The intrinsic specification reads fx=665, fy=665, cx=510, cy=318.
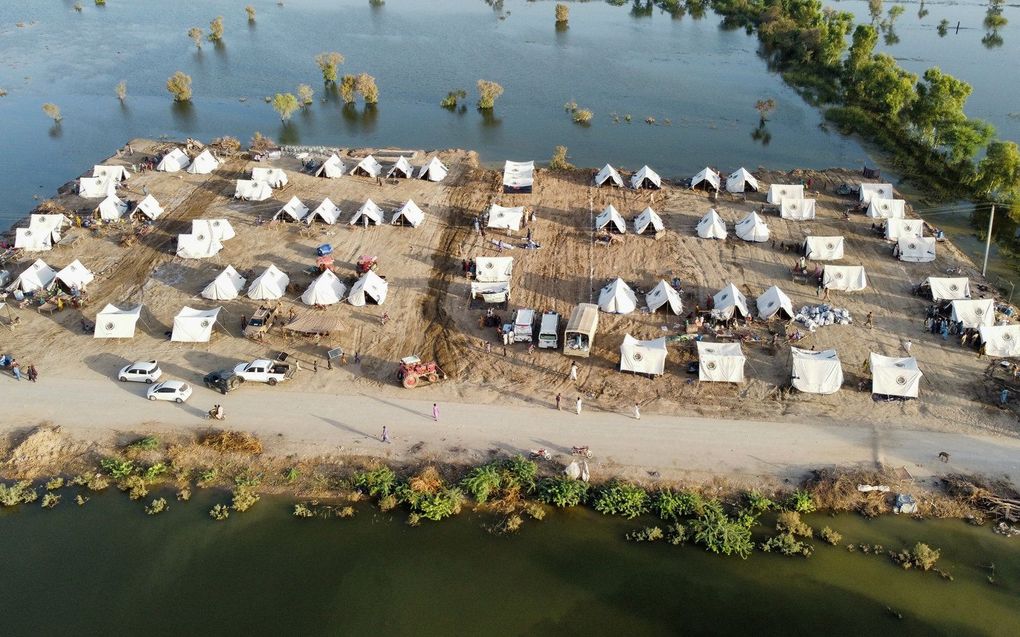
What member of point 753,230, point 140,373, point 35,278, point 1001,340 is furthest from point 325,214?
point 1001,340

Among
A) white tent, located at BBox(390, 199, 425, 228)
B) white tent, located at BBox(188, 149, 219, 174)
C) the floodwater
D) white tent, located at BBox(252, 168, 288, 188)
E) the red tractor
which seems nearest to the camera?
the floodwater

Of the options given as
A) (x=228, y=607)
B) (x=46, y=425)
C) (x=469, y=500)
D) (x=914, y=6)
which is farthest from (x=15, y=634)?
(x=914, y=6)

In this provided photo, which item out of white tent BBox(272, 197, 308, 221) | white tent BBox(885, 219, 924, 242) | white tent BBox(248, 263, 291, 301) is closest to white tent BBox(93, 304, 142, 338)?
white tent BBox(248, 263, 291, 301)

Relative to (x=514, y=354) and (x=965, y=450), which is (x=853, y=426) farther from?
(x=514, y=354)

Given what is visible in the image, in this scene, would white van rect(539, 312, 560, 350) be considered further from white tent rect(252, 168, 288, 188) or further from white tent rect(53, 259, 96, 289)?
white tent rect(53, 259, 96, 289)

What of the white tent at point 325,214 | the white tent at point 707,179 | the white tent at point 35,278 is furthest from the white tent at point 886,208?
the white tent at point 35,278

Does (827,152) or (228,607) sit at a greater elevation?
(827,152)
